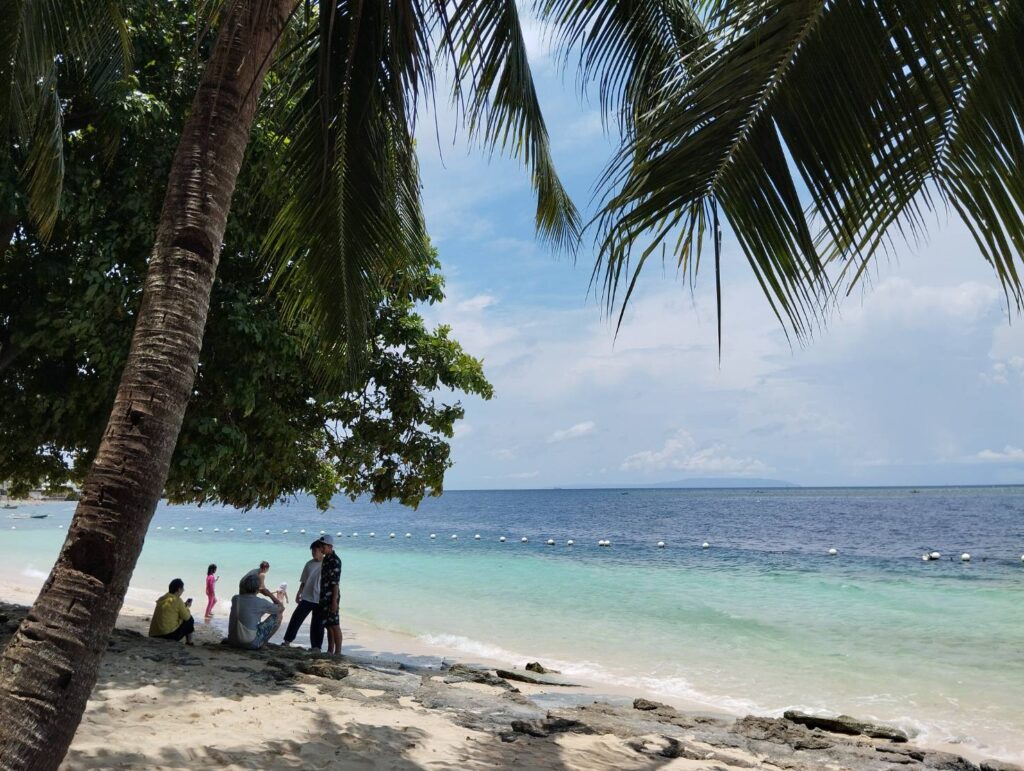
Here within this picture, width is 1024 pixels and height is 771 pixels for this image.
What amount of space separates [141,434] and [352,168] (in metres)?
2.83

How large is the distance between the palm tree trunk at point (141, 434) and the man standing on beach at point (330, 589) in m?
6.39

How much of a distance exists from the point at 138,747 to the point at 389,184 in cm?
389

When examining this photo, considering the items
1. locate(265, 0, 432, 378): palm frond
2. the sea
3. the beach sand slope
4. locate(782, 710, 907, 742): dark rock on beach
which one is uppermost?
locate(265, 0, 432, 378): palm frond

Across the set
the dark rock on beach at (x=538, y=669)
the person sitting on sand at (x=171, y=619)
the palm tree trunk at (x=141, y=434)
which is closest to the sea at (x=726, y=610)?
the dark rock on beach at (x=538, y=669)

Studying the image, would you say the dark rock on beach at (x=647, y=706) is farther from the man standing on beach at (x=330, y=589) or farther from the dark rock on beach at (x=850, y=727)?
the man standing on beach at (x=330, y=589)

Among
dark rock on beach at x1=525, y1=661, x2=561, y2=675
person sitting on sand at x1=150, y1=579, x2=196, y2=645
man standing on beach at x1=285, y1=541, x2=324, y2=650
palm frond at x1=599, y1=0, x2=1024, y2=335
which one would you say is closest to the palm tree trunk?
palm frond at x1=599, y1=0, x2=1024, y2=335

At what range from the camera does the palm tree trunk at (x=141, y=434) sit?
246 centimetres

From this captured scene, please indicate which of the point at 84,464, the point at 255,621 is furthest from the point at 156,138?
the point at 255,621

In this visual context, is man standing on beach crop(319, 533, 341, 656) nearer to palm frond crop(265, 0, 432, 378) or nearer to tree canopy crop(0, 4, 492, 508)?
tree canopy crop(0, 4, 492, 508)

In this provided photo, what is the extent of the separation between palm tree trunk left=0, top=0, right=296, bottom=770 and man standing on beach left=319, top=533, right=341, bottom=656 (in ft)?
21.0

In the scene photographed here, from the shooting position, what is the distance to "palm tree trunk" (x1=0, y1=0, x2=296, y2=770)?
96.7 inches

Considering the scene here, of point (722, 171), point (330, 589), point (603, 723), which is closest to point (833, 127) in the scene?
point (722, 171)

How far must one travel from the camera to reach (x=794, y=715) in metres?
8.18

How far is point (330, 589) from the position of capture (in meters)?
9.38
